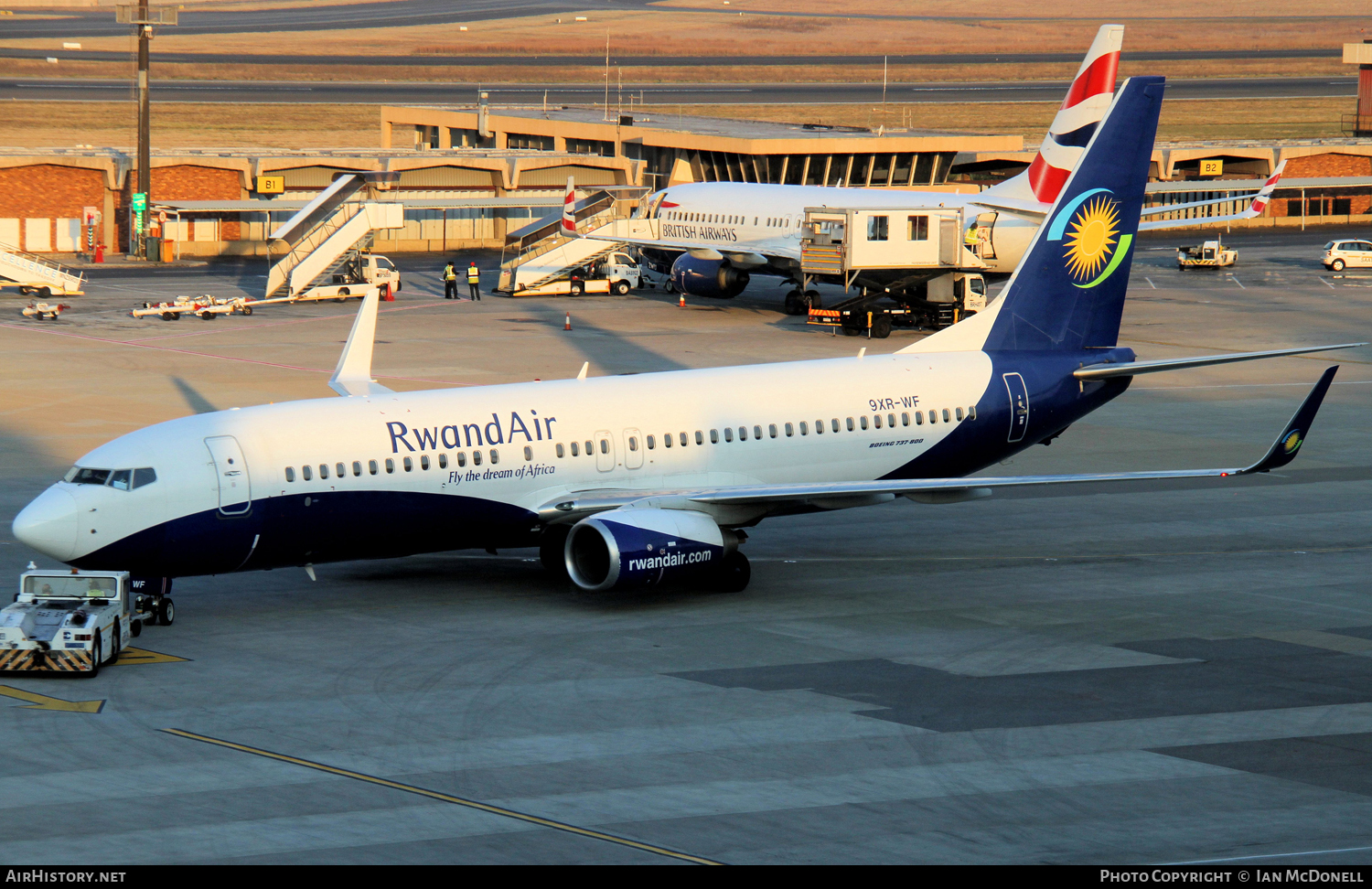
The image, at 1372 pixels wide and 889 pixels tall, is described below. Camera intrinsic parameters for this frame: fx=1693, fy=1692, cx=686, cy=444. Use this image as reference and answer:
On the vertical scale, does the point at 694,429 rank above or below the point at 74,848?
above

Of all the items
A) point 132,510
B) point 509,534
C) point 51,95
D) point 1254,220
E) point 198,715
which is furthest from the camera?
point 51,95

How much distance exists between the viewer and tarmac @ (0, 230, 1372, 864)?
20.7 m

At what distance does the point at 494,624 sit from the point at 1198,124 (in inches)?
6159

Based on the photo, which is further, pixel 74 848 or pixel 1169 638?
pixel 1169 638

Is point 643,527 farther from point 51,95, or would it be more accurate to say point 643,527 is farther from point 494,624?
point 51,95

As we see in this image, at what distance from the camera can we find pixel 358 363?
40.3 metres

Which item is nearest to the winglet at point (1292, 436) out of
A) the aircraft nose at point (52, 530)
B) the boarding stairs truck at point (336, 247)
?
the aircraft nose at point (52, 530)

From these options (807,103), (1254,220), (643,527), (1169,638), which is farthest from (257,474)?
(807,103)

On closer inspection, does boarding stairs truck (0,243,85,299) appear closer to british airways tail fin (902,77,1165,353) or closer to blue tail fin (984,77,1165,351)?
british airways tail fin (902,77,1165,353)

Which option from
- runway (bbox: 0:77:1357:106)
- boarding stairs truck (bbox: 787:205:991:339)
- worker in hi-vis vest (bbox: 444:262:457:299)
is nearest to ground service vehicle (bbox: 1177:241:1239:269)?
boarding stairs truck (bbox: 787:205:991:339)

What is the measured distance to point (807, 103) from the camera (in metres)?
173

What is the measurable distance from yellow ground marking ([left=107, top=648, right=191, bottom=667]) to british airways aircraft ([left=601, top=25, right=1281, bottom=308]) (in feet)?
163

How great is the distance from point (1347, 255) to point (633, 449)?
77927 mm

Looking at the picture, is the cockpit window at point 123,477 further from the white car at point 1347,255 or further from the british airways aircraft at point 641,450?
the white car at point 1347,255
